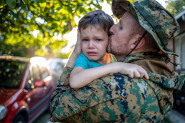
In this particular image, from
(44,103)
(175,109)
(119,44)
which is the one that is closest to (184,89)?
(175,109)

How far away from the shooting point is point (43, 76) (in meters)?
5.60

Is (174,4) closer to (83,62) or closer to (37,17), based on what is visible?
(83,62)

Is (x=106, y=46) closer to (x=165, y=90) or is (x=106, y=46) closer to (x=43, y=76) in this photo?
(x=165, y=90)

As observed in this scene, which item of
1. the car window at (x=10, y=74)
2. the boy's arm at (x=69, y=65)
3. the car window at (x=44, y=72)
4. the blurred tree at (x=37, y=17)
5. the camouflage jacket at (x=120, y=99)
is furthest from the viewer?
the car window at (x=44, y=72)

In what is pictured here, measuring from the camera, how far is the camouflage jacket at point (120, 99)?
1.26 m

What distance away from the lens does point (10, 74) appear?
405cm

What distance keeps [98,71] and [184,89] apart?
17.1 feet

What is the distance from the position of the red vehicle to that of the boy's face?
2.24 m

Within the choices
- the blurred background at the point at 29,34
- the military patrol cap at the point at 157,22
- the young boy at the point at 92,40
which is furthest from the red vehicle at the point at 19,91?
the military patrol cap at the point at 157,22

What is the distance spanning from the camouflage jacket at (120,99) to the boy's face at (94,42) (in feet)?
1.74

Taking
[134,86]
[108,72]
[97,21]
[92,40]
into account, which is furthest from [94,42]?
[134,86]

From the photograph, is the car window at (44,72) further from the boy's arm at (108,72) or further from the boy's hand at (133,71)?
the boy's hand at (133,71)

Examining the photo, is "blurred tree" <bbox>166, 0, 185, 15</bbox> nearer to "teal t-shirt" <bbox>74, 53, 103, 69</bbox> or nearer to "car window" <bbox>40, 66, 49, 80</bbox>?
"teal t-shirt" <bbox>74, 53, 103, 69</bbox>

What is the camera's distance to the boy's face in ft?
6.05
